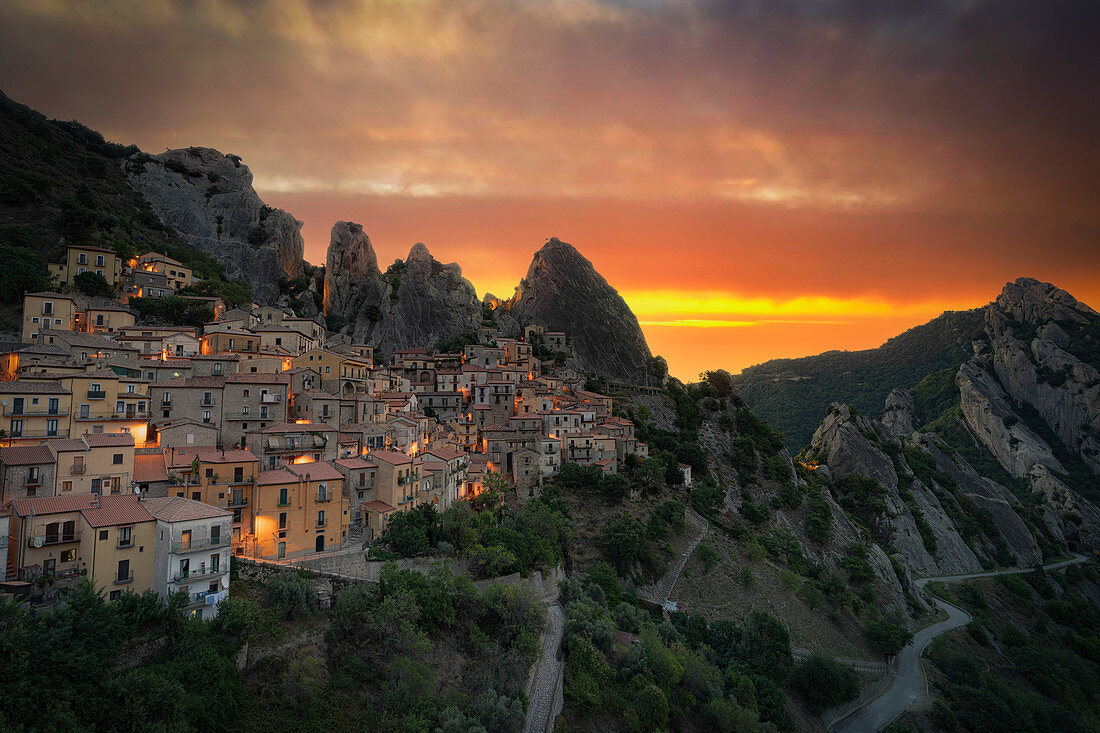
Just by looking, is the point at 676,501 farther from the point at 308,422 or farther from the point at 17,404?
the point at 17,404

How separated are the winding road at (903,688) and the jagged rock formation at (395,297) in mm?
70555

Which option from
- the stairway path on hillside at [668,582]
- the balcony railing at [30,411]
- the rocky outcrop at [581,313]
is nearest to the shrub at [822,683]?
the stairway path on hillside at [668,582]

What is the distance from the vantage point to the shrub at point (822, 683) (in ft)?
128

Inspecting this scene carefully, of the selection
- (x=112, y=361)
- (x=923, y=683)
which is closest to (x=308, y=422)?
(x=112, y=361)

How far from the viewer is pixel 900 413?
118 meters

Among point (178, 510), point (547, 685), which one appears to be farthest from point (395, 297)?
point (547, 685)

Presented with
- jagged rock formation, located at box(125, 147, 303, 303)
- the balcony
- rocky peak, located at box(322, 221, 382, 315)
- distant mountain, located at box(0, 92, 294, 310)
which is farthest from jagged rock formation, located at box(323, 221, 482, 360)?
the balcony

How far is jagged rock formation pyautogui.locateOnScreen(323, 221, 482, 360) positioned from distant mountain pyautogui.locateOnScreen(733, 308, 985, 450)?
274 ft

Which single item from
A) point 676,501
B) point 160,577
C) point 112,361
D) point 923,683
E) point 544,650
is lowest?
point 923,683

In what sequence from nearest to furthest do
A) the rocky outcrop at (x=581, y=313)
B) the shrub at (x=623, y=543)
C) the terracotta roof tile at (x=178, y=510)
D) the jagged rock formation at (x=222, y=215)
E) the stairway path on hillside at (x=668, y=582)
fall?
the terracotta roof tile at (x=178, y=510) < the stairway path on hillside at (x=668, y=582) < the shrub at (x=623, y=543) < the jagged rock formation at (x=222, y=215) < the rocky outcrop at (x=581, y=313)

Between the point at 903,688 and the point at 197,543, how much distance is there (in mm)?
56229

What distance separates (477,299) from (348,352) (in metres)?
40.3

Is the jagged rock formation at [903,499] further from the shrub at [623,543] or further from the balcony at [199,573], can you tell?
the balcony at [199,573]

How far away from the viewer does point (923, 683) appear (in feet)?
150
